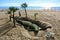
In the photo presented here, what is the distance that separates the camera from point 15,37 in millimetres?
32125

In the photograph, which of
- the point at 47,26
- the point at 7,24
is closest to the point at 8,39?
the point at 7,24

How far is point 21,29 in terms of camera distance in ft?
115

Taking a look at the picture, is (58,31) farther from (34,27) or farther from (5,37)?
(5,37)

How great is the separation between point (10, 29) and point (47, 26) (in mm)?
7269

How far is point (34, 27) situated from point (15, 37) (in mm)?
5865

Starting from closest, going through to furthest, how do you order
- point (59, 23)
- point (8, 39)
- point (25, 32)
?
1. point (8, 39)
2. point (25, 32)
3. point (59, 23)

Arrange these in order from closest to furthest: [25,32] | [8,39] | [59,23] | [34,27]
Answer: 1. [8,39]
2. [25,32]
3. [34,27]
4. [59,23]

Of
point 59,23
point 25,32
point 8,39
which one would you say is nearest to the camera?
point 8,39

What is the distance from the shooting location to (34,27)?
36.6m

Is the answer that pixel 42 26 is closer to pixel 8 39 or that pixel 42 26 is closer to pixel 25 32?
pixel 25 32

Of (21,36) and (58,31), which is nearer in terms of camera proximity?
(21,36)

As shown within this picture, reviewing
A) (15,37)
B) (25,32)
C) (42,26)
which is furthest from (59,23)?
(15,37)

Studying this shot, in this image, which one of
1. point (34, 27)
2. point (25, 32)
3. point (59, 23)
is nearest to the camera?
point (25, 32)

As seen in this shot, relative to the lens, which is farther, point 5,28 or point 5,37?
point 5,28
